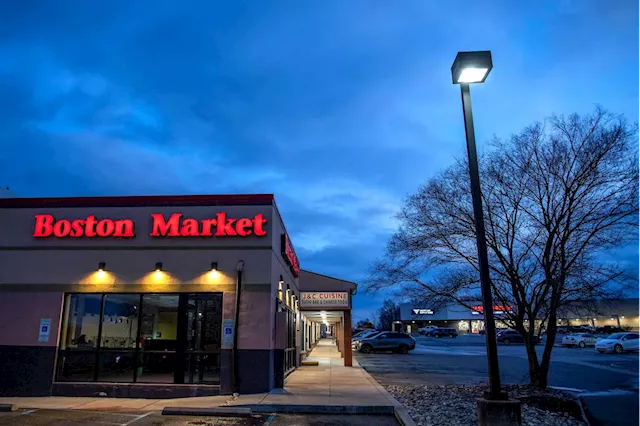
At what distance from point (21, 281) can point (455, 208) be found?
1282cm

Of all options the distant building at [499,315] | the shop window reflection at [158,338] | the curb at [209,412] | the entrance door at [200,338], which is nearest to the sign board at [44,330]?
the shop window reflection at [158,338]

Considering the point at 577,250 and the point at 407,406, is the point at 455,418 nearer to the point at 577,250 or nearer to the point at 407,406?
the point at 407,406

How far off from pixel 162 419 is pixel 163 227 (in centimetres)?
566

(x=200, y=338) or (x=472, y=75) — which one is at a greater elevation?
(x=472, y=75)

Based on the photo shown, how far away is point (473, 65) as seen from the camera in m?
7.46

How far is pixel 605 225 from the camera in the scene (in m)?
11.4

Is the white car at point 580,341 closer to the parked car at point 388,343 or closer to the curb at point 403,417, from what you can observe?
the parked car at point 388,343

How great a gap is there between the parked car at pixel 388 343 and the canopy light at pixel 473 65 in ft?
98.3

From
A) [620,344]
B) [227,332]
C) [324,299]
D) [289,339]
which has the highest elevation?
[324,299]

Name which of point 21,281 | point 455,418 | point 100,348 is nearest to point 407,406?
point 455,418

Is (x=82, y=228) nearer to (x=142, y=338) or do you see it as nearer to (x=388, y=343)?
(x=142, y=338)

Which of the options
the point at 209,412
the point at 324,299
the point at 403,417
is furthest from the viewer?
the point at 324,299

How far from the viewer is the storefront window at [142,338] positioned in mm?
12688

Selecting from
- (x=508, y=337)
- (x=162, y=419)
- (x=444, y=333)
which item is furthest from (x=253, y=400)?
(x=444, y=333)
